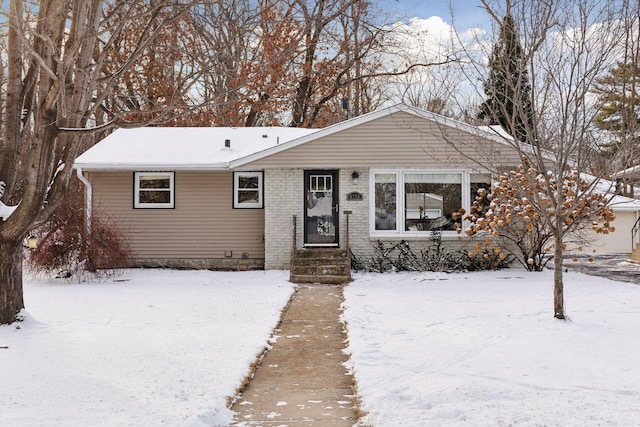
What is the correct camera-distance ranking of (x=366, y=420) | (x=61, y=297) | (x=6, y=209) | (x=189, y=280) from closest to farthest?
(x=366, y=420) < (x=6, y=209) < (x=61, y=297) < (x=189, y=280)

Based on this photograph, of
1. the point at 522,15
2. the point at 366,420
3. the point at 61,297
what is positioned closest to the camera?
the point at 366,420

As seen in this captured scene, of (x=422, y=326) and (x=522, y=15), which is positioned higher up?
(x=522, y=15)

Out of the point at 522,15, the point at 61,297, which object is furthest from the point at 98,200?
the point at 522,15

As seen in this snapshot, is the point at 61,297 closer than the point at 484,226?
Yes

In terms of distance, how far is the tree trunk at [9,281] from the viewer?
26.2 feet

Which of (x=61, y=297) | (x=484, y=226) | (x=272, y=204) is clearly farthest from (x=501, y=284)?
(x=61, y=297)

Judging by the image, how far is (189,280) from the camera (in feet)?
45.6

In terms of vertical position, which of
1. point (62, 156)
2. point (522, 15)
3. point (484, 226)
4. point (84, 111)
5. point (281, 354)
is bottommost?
point (281, 354)

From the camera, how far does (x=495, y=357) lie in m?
6.50

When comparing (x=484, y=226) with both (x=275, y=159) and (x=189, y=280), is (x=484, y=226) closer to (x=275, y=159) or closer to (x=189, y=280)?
(x=275, y=159)

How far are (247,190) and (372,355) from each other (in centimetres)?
1012

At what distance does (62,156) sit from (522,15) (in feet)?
20.9

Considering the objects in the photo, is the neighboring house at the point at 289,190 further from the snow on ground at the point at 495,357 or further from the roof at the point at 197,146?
the snow on ground at the point at 495,357

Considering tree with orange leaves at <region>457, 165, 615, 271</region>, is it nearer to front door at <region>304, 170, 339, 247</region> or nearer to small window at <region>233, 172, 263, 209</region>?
front door at <region>304, 170, 339, 247</region>
